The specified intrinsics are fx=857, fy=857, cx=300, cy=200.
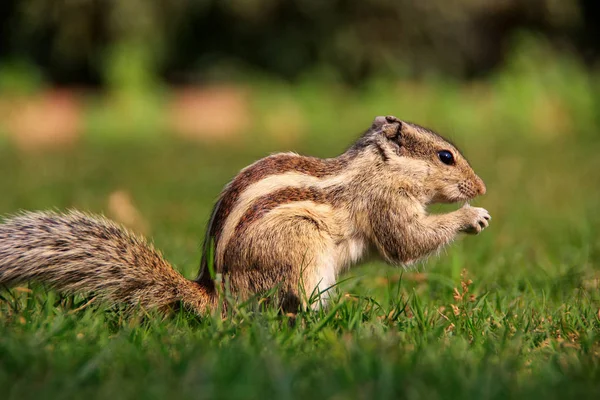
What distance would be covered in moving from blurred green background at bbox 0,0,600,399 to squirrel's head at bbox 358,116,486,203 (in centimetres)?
47

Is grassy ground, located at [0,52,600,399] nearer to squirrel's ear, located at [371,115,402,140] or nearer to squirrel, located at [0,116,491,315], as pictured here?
squirrel, located at [0,116,491,315]

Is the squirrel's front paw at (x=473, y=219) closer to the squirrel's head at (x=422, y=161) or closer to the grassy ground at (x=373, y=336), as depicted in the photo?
the squirrel's head at (x=422, y=161)

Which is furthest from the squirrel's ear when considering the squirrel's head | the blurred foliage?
the blurred foliage

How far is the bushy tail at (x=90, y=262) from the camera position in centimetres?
327

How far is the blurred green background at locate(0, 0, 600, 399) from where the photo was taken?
2.63 meters

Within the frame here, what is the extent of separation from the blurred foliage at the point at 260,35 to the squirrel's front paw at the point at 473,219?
1167 centimetres

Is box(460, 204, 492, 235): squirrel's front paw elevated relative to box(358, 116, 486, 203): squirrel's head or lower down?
lower down

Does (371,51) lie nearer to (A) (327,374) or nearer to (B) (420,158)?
(B) (420,158)

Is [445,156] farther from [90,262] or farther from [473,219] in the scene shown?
[90,262]

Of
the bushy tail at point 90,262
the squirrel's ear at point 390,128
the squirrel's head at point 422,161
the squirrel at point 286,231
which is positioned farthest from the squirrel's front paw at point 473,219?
the bushy tail at point 90,262

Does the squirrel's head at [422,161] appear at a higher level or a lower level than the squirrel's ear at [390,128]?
lower

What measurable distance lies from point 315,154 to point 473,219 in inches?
245

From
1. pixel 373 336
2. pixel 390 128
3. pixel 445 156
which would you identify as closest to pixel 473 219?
pixel 445 156

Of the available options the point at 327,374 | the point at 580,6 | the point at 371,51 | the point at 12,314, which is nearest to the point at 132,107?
the point at 371,51
